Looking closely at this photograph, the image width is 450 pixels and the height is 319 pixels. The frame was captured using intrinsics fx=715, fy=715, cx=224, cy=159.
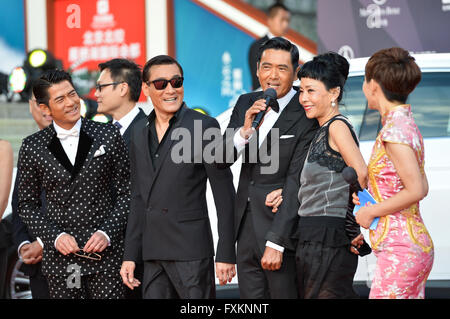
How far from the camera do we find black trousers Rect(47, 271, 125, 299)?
3.79m

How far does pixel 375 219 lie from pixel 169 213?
107 centimetres

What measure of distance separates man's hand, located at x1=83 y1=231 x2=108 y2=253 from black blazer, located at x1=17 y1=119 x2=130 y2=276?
0.16 feet

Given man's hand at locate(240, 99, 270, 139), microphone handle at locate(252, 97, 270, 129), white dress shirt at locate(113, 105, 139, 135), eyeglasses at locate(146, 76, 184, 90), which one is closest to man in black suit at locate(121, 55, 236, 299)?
eyeglasses at locate(146, 76, 184, 90)

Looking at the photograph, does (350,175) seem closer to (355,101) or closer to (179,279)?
(179,279)

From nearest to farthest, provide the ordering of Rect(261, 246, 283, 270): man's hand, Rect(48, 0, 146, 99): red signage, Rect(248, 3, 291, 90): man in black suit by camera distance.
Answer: Rect(261, 246, 283, 270): man's hand < Rect(248, 3, 291, 90): man in black suit < Rect(48, 0, 146, 99): red signage

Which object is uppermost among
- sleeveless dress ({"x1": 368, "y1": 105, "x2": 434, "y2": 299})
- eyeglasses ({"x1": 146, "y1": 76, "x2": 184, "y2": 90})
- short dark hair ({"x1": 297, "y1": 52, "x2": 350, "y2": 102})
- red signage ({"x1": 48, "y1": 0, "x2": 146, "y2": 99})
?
red signage ({"x1": 48, "y1": 0, "x2": 146, "y2": 99})

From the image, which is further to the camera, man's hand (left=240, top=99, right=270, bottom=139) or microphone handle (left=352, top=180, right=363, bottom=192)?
man's hand (left=240, top=99, right=270, bottom=139)

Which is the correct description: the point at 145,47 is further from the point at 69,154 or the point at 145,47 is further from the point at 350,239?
the point at 350,239

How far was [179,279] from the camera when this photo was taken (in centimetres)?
362

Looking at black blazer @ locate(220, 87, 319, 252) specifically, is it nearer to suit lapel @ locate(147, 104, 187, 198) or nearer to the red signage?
suit lapel @ locate(147, 104, 187, 198)

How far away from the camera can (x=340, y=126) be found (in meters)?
3.40

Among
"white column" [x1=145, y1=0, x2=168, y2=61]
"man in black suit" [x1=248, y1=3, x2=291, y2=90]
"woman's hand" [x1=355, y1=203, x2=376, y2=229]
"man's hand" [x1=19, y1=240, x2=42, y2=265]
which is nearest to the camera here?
"woman's hand" [x1=355, y1=203, x2=376, y2=229]

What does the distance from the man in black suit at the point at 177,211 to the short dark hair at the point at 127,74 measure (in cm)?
105

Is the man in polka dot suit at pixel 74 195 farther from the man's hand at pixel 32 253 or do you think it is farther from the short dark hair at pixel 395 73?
the short dark hair at pixel 395 73
